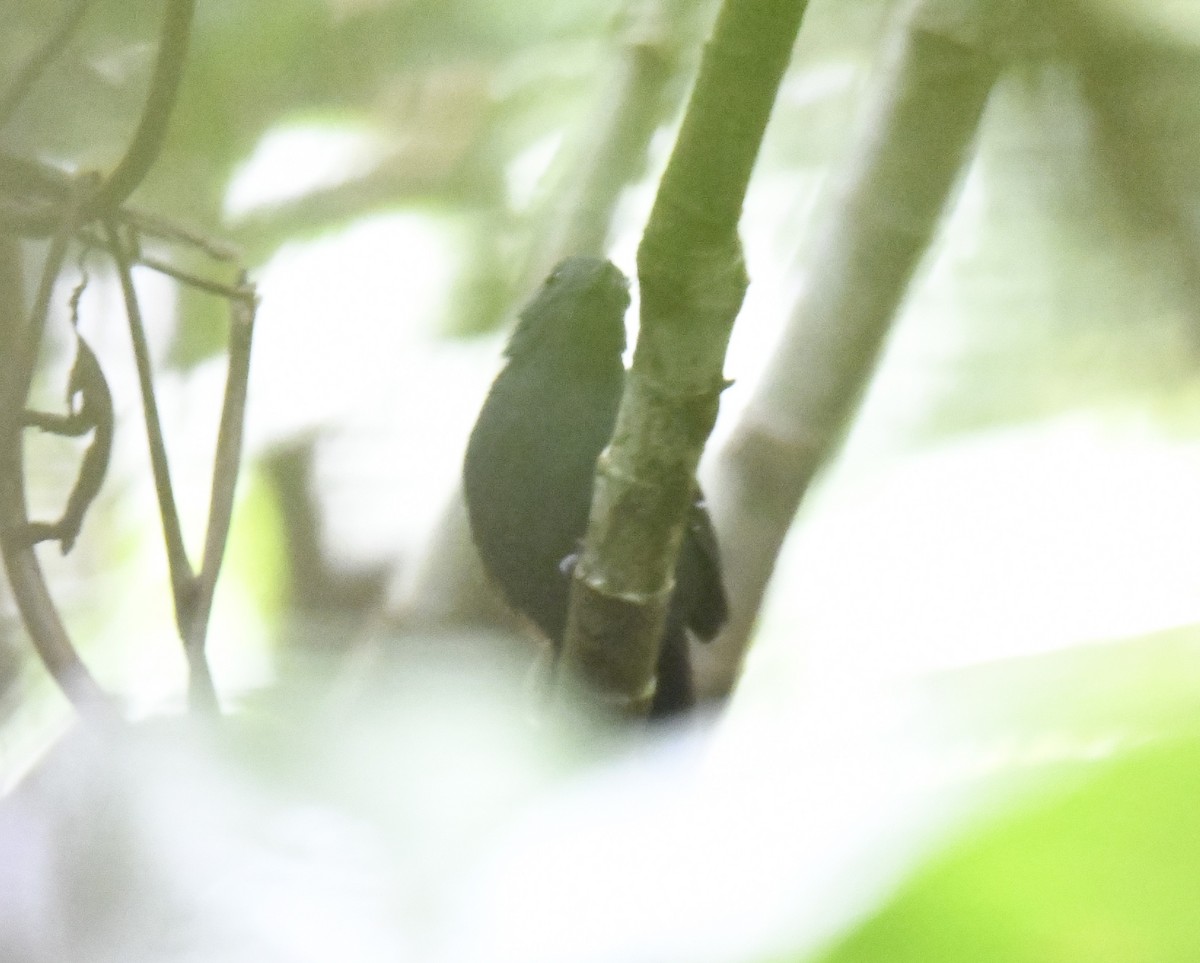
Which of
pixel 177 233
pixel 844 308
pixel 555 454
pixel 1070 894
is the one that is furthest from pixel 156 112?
pixel 1070 894

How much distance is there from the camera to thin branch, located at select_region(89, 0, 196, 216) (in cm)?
69

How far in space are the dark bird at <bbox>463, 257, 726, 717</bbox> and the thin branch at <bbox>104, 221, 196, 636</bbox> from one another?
0.17m

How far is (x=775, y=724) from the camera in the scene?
676 mm

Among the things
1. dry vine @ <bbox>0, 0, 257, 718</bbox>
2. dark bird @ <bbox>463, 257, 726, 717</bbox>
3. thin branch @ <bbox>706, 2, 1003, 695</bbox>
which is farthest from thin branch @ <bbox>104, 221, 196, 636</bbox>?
thin branch @ <bbox>706, 2, 1003, 695</bbox>

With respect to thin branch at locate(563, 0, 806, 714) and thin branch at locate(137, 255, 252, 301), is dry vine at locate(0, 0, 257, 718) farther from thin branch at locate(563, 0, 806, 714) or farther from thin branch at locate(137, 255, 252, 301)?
thin branch at locate(563, 0, 806, 714)

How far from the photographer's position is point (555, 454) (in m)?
0.73

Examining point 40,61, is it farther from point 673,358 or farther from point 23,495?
point 673,358

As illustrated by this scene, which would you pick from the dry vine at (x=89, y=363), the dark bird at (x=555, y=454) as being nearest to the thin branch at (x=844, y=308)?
the dark bird at (x=555, y=454)

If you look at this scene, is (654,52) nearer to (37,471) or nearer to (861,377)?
(861,377)

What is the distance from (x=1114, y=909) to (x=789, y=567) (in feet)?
0.87

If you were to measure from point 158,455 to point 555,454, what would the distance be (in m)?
0.23

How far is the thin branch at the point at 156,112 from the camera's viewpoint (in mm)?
689

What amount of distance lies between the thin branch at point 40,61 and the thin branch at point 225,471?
Result: 16cm

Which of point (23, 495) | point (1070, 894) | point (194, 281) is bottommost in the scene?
point (1070, 894)
